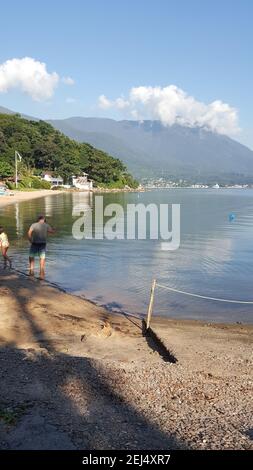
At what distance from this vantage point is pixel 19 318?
1185 cm

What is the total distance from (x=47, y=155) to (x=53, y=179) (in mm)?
7370

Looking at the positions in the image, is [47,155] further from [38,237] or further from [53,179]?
[38,237]

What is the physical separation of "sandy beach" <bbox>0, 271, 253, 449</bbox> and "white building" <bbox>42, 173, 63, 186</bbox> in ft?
431

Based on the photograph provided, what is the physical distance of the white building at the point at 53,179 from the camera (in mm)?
141125

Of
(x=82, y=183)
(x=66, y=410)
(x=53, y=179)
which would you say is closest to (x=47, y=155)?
(x=53, y=179)

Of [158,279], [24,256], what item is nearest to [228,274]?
[158,279]

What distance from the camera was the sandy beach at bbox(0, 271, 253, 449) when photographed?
5.74 m

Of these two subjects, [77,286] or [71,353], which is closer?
[71,353]

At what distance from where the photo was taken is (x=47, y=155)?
468 feet

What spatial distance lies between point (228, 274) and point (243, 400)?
1458 centimetres

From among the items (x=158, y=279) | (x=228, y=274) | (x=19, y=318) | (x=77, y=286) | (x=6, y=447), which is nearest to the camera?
(x=6, y=447)

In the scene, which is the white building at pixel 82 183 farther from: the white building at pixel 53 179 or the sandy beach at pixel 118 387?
the sandy beach at pixel 118 387

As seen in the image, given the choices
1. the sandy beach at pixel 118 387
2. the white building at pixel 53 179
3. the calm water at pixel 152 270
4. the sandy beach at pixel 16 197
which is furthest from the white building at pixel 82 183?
the sandy beach at pixel 118 387
